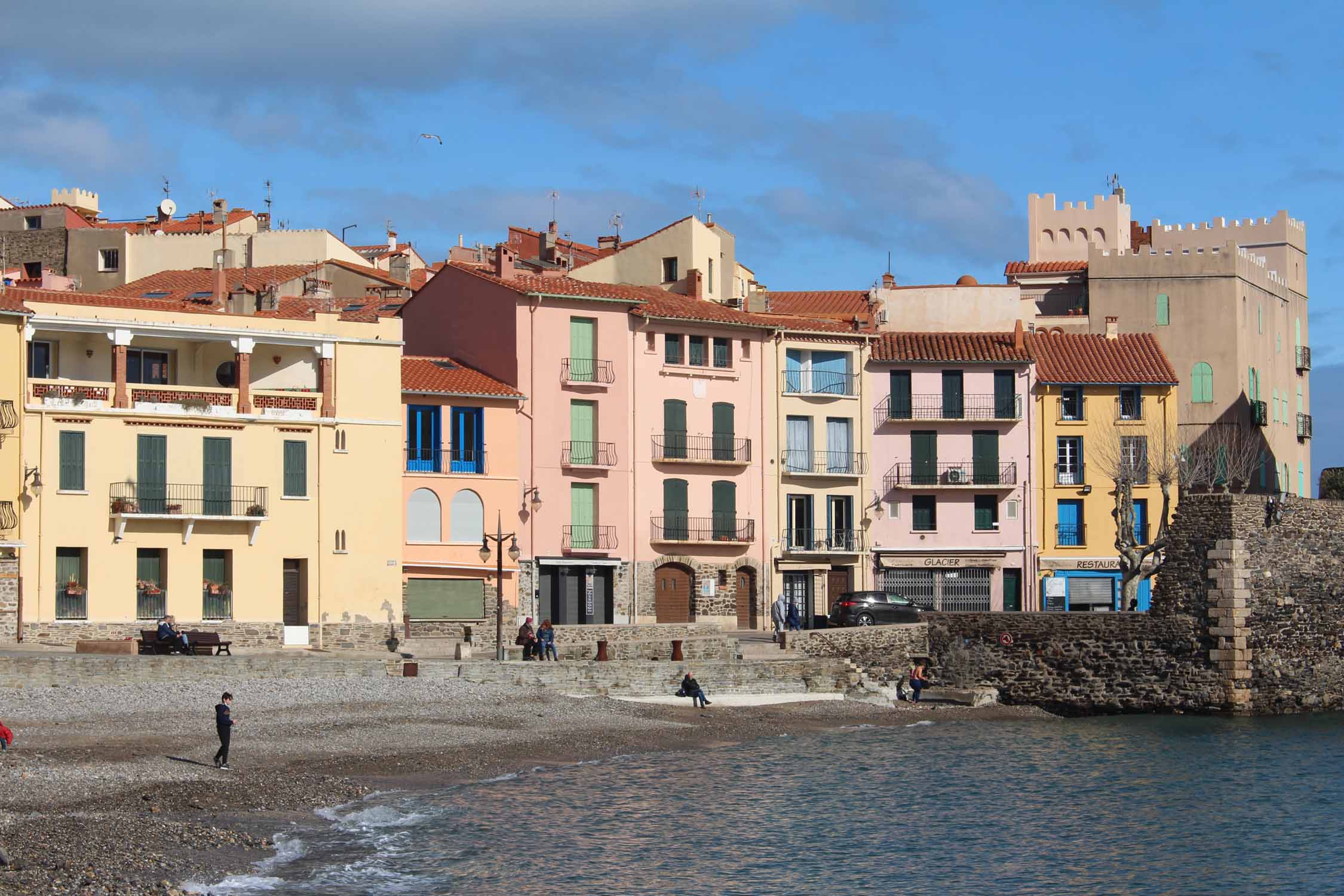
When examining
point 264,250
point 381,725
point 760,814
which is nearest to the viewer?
point 760,814

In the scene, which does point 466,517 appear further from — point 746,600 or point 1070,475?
point 1070,475

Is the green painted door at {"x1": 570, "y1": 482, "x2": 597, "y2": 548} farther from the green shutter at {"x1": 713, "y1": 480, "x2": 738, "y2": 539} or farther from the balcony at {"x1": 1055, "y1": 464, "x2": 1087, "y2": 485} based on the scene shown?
the balcony at {"x1": 1055, "y1": 464, "x2": 1087, "y2": 485}

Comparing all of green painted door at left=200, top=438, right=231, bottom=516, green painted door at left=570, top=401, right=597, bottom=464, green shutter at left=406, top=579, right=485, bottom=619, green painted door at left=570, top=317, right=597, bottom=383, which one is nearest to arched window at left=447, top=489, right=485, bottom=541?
green shutter at left=406, top=579, right=485, bottom=619

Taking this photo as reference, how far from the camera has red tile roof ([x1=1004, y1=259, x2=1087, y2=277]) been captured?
279 feet

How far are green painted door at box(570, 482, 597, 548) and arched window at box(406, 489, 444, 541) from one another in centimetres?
528

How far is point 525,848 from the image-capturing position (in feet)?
110

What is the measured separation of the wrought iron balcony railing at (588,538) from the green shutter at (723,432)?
5415 mm

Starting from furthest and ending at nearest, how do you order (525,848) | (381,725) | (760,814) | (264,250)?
(264,250)
(381,725)
(760,814)
(525,848)

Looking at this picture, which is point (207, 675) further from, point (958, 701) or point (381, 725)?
point (958, 701)

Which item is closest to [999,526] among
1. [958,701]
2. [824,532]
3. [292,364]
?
[824,532]

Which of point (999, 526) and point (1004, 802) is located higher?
point (999, 526)

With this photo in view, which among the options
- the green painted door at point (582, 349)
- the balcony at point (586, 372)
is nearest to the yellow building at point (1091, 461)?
the balcony at point (586, 372)

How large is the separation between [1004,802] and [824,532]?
2910cm

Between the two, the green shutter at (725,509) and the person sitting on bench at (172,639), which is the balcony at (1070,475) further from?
the person sitting on bench at (172,639)
